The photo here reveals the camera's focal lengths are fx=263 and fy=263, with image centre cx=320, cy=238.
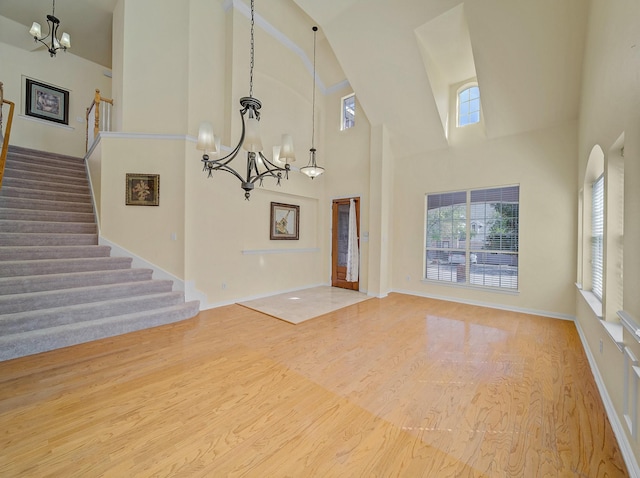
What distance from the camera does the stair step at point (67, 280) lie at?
3201mm

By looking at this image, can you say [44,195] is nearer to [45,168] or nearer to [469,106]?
[45,168]

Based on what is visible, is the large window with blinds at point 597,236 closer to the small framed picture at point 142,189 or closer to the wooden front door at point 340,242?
the wooden front door at point 340,242

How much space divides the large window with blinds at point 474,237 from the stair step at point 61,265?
Answer: 582 centimetres

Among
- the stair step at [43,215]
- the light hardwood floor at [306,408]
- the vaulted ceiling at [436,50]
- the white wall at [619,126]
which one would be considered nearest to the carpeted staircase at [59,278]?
the stair step at [43,215]

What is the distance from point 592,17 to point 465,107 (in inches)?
102

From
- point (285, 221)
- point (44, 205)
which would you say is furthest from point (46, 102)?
Result: point (285, 221)

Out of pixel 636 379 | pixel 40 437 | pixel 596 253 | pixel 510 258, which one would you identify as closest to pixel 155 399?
pixel 40 437

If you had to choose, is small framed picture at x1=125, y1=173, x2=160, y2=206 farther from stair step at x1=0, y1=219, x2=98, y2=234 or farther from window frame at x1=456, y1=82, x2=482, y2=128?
window frame at x1=456, y1=82, x2=482, y2=128

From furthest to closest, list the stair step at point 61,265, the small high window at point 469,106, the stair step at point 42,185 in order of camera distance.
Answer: the small high window at point 469,106
the stair step at point 42,185
the stair step at point 61,265

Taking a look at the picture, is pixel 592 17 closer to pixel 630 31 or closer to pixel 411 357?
pixel 630 31

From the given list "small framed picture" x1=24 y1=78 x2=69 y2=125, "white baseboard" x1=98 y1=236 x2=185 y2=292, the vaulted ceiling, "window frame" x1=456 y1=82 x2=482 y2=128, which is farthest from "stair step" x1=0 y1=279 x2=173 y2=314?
"window frame" x1=456 y1=82 x2=482 y2=128

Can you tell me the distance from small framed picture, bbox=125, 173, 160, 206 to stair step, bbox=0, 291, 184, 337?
1586mm

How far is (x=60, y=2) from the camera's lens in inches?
207

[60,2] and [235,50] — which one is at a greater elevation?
[60,2]
